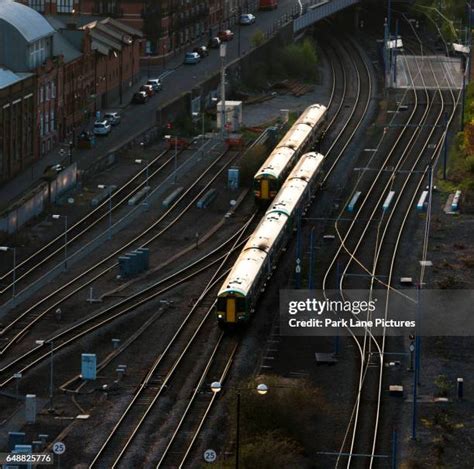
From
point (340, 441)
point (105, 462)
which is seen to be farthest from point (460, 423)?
point (105, 462)

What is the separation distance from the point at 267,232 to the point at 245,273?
674 centimetres

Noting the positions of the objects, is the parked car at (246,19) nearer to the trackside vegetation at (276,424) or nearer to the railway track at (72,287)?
the railway track at (72,287)

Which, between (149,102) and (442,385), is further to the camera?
(149,102)

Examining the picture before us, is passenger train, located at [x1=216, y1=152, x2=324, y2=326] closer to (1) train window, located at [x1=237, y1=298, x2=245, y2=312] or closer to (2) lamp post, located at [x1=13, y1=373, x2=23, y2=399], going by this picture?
(1) train window, located at [x1=237, y1=298, x2=245, y2=312]

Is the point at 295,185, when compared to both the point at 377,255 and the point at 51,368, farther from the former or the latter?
the point at 51,368

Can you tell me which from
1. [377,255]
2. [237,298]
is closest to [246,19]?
[377,255]

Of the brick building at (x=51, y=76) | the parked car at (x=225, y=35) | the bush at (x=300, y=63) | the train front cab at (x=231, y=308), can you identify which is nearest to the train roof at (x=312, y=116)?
the brick building at (x=51, y=76)

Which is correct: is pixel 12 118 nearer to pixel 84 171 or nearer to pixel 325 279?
pixel 84 171

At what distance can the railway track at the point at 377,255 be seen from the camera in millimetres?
64188

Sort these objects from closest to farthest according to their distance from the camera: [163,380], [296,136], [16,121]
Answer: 1. [163,380]
2. [16,121]
3. [296,136]

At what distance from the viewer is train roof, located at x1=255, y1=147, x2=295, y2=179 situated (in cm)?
9606

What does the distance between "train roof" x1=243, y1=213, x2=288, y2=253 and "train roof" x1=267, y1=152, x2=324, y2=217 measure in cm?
78

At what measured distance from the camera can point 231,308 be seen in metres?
75.4

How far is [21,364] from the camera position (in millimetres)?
72125
